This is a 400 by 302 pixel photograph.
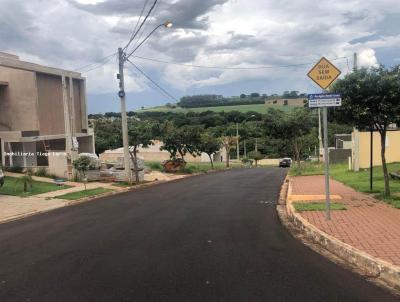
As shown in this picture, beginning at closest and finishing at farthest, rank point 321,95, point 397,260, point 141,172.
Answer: point 397,260
point 321,95
point 141,172

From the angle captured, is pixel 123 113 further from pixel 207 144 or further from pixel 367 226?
pixel 207 144

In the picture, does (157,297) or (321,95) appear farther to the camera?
(321,95)

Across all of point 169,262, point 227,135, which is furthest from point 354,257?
point 227,135

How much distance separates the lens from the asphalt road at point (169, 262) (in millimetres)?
6301

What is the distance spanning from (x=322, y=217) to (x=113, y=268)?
18.7 ft

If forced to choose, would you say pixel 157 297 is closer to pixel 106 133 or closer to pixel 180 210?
pixel 180 210

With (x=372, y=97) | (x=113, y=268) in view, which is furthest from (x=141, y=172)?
(x=113, y=268)

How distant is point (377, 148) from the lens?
1199 inches

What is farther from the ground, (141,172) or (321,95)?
(321,95)

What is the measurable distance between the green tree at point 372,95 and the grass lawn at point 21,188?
45.0 ft

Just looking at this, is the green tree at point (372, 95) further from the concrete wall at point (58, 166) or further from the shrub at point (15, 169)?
the shrub at point (15, 169)

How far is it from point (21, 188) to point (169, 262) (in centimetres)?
1680

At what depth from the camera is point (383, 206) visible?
43.6ft

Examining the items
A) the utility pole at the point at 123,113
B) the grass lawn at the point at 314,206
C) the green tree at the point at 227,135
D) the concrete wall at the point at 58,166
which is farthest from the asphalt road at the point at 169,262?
the green tree at the point at 227,135
